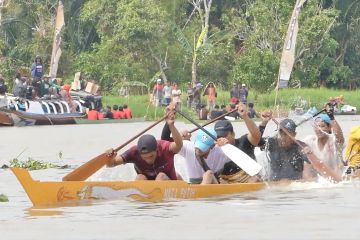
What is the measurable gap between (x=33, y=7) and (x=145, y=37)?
5.18m

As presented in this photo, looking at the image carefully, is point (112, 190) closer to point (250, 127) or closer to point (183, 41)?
point (250, 127)

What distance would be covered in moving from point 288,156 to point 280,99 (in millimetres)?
25668

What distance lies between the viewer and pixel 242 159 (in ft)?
43.5

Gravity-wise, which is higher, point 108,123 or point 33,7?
point 33,7

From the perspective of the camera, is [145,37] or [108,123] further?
[145,37]

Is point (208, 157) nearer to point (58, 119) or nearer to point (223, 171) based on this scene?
point (223, 171)

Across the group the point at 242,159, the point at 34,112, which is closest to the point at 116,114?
the point at 34,112

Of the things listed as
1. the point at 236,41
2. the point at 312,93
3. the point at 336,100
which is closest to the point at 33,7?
the point at 236,41

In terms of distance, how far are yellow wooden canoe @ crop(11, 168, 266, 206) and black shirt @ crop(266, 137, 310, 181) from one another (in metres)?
0.88

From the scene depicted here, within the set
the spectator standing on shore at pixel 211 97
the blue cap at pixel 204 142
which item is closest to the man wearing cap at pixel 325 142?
the blue cap at pixel 204 142

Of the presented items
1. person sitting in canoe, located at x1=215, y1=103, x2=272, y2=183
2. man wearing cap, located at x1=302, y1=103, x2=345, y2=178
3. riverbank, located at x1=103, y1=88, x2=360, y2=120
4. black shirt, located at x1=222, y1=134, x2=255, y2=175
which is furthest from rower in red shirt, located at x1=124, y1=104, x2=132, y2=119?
black shirt, located at x1=222, y1=134, x2=255, y2=175

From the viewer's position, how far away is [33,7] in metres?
45.1

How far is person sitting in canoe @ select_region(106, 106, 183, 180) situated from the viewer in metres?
12.7

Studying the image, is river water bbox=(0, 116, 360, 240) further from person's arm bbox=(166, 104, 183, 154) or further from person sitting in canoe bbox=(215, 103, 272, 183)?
person's arm bbox=(166, 104, 183, 154)
